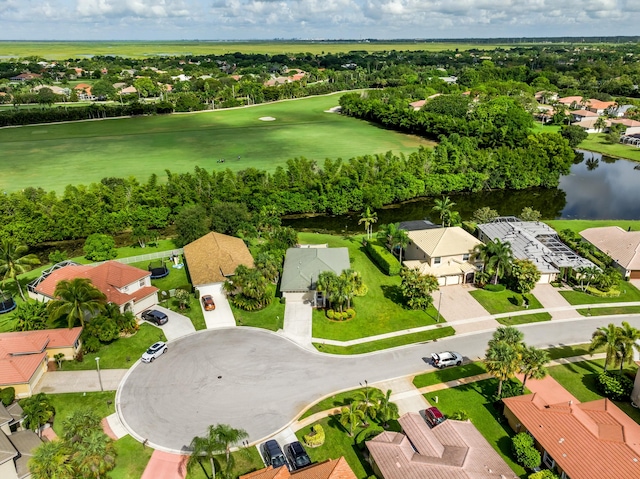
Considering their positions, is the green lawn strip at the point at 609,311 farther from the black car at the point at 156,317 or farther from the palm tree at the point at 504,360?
the black car at the point at 156,317

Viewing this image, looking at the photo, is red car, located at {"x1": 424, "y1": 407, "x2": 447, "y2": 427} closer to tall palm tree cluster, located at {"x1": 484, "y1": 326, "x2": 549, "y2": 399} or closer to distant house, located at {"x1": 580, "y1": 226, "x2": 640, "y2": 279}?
tall palm tree cluster, located at {"x1": 484, "y1": 326, "x2": 549, "y2": 399}

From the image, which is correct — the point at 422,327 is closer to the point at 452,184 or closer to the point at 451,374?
the point at 451,374

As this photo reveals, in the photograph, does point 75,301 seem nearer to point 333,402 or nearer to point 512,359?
point 333,402

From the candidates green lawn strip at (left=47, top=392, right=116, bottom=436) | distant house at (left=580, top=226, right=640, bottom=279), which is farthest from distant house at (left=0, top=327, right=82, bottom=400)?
distant house at (left=580, top=226, right=640, bottom=279)

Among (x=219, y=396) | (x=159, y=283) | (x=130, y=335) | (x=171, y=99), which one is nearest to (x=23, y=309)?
(x=130, y=335)

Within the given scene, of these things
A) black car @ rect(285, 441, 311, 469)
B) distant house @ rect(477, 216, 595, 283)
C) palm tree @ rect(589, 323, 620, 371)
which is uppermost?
palm tree @ rect(589, 323, 620, 371)

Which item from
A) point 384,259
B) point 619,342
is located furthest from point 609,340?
point 384,259
